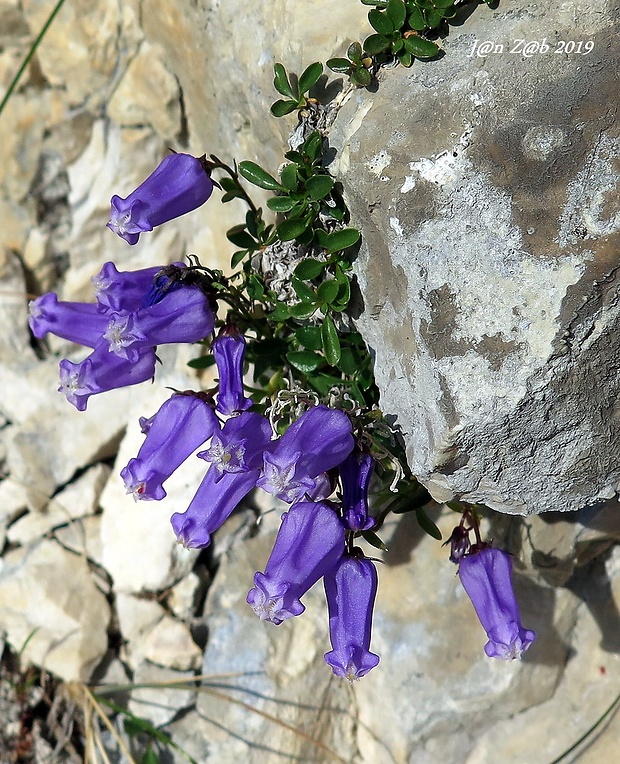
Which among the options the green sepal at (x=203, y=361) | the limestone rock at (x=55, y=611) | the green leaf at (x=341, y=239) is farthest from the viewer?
the limestone rock at (x=55, y=611)

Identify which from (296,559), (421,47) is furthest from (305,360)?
(421,47)

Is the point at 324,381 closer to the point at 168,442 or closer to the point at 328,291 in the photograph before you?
the point at 328,291

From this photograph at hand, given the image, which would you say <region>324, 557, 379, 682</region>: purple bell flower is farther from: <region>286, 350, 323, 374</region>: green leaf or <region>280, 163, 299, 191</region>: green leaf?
<region>280, 163, 299, 191</region>: green leaf

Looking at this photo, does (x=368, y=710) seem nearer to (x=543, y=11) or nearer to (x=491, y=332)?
(x=491, y=332)

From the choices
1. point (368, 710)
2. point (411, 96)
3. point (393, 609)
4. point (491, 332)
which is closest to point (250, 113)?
point (411, 96)

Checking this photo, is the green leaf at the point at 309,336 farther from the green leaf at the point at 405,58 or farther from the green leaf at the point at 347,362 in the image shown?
the green leaf at the point at 405,58

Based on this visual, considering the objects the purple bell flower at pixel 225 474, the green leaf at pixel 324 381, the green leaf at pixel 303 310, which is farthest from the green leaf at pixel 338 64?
the purple bell flower at pixel 225 474
